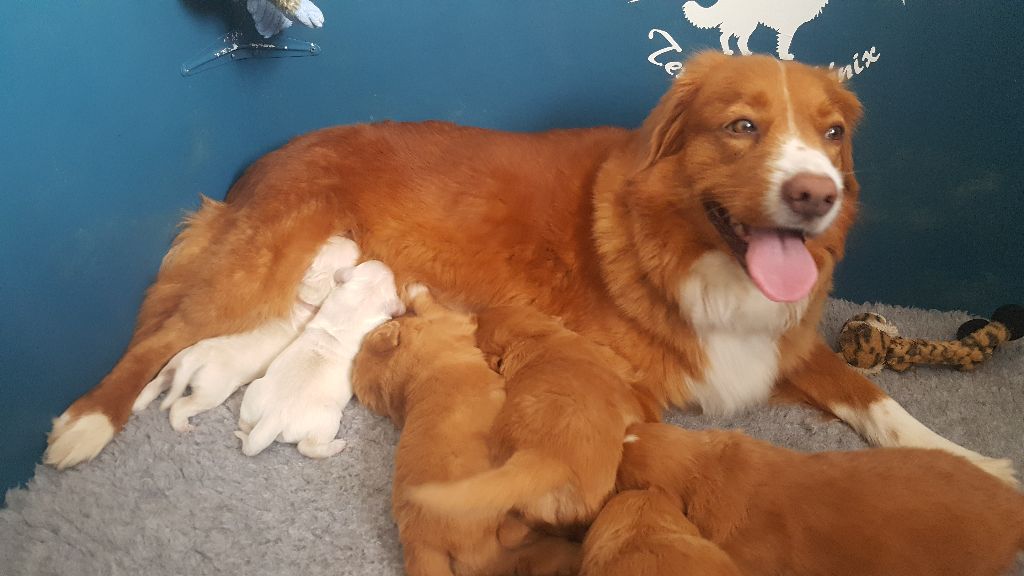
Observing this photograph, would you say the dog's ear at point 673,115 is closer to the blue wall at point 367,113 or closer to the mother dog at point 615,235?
the mother dog at point 615,235

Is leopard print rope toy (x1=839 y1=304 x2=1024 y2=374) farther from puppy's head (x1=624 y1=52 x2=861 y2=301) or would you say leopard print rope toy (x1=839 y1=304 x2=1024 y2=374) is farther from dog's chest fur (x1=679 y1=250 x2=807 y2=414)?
puppy's head (x1=624 y1=52 x2=861 y2=301)

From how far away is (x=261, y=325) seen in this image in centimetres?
236

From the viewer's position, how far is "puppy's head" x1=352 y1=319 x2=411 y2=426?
2.08m

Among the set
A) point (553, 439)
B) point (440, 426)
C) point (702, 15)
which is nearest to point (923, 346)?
point (702, 15)

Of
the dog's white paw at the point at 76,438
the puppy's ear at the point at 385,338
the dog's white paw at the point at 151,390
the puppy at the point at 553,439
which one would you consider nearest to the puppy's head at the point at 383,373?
the puppy's ear at the point at 385,338

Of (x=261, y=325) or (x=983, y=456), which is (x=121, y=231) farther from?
(x=983, y=456)

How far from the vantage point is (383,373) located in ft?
6.88

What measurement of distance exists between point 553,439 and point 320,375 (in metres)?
0.93

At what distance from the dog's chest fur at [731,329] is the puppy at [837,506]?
48 centimetres

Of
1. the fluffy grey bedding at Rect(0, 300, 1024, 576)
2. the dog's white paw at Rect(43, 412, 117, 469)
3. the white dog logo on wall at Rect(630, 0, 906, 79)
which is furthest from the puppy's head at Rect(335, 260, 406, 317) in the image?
the white dog logo on wall at Rect(630, 0, 906, 79)

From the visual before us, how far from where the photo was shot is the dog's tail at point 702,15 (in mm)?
2625

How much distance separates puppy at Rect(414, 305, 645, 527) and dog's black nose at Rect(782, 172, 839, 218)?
65 cm

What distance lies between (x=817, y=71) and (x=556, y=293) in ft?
3.43

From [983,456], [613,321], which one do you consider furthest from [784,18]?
[983,456]
